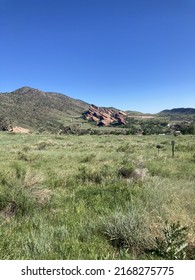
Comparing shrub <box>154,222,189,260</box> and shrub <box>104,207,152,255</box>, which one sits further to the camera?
shrub <box>104,207,152,255</box>

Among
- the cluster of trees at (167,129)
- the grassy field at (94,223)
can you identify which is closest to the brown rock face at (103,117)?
the cluster of trees at (167,129)

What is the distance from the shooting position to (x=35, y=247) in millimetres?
4578

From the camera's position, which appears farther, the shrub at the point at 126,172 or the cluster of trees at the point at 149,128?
the cluster of trees at the point at 149,128

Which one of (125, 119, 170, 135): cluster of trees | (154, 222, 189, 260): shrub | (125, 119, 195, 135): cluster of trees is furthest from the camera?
(125, 119, 170, 135): cluster of trees

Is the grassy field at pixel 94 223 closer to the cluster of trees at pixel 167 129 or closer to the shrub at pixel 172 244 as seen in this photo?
the shrub at pixel 172 244

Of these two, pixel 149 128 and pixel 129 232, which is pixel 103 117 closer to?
pixel 149 128

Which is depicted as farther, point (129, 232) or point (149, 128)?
point (149, 128)

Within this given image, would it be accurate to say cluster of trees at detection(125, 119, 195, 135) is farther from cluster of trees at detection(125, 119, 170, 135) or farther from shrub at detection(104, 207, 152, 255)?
shrub at detection(104, 207, 152, 255)

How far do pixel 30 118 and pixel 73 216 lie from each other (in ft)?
367

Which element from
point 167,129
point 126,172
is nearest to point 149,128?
point 167,129

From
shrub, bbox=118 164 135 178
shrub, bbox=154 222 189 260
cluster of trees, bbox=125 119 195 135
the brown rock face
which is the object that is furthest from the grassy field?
the brown rock face

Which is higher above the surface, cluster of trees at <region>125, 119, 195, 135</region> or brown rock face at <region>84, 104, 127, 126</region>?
brown rock face at <region>84, 104, 127, 126</region>

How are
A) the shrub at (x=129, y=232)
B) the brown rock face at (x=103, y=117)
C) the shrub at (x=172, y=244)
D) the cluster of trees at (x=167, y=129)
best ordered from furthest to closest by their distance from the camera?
the brown rock face at (x=103, y=117)
the cluster of trees at (x=167, y=129)
the shrub at (x=129, y=232)
the shrub at (x=172, y=244)
